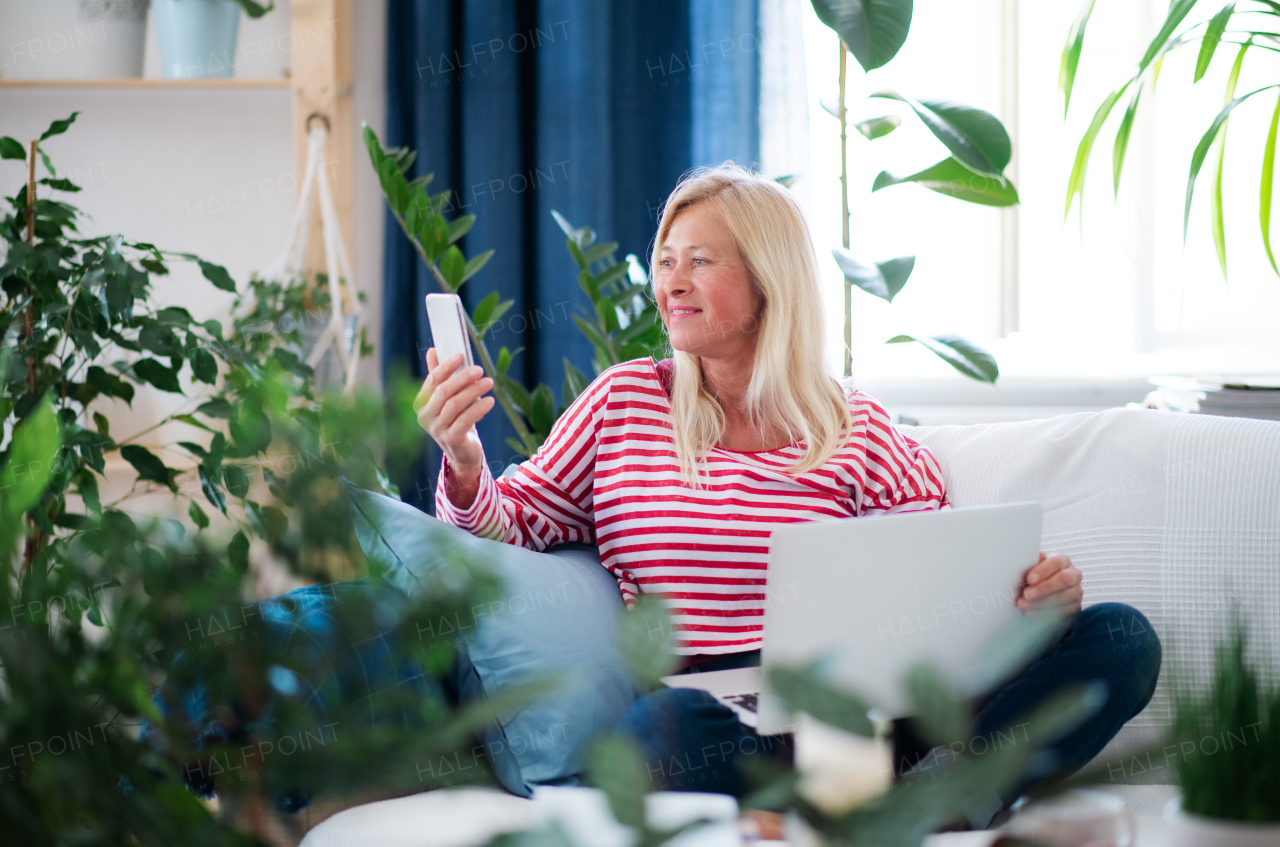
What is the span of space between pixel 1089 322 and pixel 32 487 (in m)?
2.62

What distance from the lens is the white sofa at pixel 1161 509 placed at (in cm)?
126

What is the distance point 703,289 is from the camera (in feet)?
4.90

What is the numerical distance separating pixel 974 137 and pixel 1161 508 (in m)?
0.65

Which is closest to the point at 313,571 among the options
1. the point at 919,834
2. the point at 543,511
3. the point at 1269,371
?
the point at 919,834

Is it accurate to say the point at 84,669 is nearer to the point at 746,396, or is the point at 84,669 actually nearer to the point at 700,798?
the point at 700,798

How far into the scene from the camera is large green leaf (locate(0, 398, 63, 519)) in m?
0.28

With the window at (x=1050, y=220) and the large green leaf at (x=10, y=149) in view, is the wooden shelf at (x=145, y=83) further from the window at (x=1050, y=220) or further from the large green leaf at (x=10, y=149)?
the window at (x=1050, y=220)

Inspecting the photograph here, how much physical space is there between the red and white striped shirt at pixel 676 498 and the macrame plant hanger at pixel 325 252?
2.61ft

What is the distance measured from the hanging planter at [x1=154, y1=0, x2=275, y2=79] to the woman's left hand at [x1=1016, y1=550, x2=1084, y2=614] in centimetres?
187

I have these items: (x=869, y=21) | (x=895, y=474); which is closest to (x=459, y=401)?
(x=895, y=474)

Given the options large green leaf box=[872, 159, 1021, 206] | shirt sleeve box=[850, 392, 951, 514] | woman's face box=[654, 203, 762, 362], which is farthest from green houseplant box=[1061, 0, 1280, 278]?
woman's face box=[654, 203, 762, 362]

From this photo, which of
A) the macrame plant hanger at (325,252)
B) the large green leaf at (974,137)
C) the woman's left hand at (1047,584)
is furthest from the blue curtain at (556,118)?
the woman's left hand at (1047,584)

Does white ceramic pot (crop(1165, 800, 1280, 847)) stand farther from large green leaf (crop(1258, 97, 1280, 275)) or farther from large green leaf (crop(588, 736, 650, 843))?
large green leaf (crop(1258, 97, 1280, 275))

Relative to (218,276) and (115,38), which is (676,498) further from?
(115,38)
